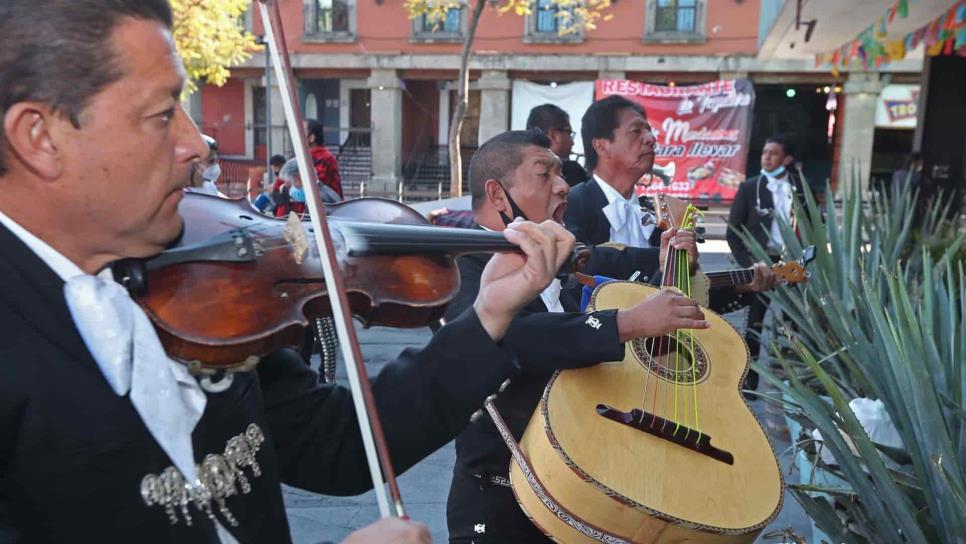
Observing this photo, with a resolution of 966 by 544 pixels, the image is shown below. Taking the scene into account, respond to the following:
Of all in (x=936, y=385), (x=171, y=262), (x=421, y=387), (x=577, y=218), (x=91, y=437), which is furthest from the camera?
(x=577, y=218)

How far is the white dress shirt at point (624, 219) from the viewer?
360 centimetres

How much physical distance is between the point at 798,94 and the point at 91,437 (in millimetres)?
25239

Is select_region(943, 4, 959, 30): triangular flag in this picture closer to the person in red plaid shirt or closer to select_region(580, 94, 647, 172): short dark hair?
select_region(580, 94, 647, 172): short dark hair

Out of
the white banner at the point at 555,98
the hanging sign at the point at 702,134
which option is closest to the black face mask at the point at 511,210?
the hanging sign at the point at 702,134

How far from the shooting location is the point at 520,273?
140 centimetres

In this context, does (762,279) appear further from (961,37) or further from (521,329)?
(961,37)

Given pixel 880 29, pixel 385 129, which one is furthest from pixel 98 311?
pixel 385 129

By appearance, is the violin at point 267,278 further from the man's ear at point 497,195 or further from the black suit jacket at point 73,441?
the man's ear at point 497,195

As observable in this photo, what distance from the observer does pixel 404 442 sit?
139 centimetres

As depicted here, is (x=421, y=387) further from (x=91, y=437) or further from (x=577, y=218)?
(x=577, y=218)

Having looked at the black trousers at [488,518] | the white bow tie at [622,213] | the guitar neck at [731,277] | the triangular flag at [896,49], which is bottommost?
the black trousers at [488,518]

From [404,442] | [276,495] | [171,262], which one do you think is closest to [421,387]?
[404,442]

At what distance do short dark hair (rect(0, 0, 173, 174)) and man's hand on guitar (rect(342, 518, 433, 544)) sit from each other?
61 centimetres

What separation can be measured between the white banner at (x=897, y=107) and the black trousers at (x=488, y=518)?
70.9ft
